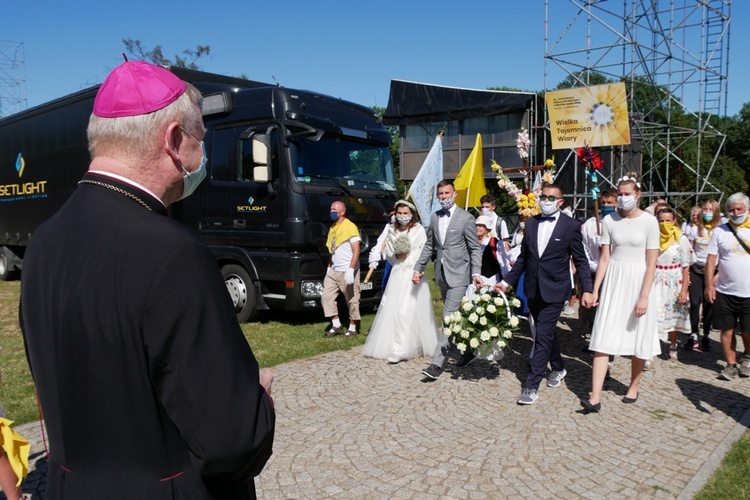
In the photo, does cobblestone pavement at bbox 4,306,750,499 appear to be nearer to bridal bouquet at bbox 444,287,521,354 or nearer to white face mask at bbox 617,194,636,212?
bridal bouquet at bbox 444,287,521,354

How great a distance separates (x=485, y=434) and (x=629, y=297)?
199cm

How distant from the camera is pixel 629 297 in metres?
5.43

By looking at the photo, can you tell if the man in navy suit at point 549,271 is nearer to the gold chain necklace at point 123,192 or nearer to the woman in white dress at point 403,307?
the woman in white dress at point 403,307

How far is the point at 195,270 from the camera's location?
1.23 meters

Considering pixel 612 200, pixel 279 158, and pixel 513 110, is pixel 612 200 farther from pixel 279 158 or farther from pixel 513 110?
pixel 513 110

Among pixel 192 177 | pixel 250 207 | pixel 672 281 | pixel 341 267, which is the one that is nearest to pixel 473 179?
pixel 341 267

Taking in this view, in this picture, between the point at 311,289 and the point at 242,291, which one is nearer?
the point at 311,289

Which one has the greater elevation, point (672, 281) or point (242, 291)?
point (672, 281)

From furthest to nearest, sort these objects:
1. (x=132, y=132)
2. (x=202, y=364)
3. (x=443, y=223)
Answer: (x=443, y=223), (x=132, y=132), (x=202, y=364)

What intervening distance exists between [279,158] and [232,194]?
1080 mm

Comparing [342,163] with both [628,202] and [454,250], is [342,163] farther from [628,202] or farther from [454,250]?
[628,202]

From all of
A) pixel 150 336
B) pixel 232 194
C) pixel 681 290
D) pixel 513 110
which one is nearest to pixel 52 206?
pixel 232 194

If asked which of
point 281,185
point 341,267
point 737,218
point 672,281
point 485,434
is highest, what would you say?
point 281,185

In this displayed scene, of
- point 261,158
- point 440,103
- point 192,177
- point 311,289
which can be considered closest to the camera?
point 192,177
